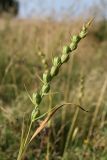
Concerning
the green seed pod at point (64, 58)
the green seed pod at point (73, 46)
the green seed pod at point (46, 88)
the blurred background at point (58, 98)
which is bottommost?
the blurred background at point (58, 98)

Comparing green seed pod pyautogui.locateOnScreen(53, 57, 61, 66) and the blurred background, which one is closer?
green seed pod pyautogui.locateOnScreen(53, 57, 61, 66)

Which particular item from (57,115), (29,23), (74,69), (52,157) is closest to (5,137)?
(52,157)

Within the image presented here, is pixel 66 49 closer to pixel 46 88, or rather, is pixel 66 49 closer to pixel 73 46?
pixel 73 46

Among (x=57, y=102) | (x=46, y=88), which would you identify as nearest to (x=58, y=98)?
(x=57, y=102)

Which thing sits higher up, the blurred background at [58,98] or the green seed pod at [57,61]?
the green seed pod at [57,61]

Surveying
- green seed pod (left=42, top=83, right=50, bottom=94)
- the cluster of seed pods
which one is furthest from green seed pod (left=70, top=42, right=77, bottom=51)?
green seed pod (left=42, top=83, right=50, bottom=94)

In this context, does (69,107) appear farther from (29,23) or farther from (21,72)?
(29,23)

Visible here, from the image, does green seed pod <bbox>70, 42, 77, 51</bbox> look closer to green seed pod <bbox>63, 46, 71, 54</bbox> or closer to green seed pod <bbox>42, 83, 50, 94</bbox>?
green seed pod <bbox>63, 46, 71, 54</bbox>

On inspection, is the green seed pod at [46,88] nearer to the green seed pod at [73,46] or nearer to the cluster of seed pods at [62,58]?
the cluster of seed pods at [62,58]

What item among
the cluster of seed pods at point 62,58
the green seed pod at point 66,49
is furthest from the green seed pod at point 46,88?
the green seed pod at point 66,49
